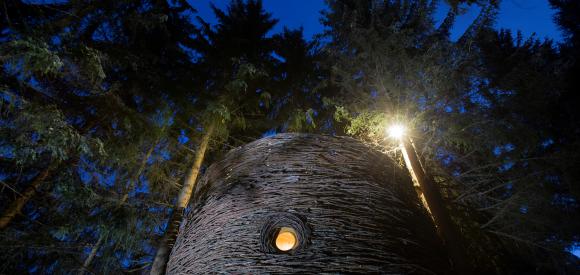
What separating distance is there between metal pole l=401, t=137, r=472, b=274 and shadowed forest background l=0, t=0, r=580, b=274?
516 millimetres

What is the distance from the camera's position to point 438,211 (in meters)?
3.24

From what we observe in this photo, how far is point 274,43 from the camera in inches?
332

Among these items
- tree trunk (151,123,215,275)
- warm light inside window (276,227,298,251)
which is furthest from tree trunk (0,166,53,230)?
warm light inside window (276,227,298,251)

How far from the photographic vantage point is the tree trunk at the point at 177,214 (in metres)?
4.34

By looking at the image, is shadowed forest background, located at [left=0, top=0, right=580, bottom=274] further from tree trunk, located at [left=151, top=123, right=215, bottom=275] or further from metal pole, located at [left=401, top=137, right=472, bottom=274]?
metal pole, located at [left=401, top=137, right=472, bottom=274]

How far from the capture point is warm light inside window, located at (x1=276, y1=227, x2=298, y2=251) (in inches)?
84.2

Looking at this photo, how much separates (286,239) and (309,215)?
0.26 m

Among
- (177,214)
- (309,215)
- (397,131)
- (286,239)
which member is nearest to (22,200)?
(177,214)

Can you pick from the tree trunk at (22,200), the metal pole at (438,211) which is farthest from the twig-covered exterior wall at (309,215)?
the tree trunk at (22,200)

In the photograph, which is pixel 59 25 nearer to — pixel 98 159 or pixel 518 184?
pixel 98 159

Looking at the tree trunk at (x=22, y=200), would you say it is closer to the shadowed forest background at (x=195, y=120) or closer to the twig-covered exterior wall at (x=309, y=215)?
the shadowed forest background at (x=195, y=120)

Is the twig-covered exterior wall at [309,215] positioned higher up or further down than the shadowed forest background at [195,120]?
further down

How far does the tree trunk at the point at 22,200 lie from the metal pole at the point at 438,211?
22.7ft

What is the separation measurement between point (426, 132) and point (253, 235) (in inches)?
162
